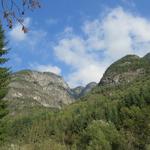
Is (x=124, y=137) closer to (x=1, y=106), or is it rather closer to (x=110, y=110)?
(x=1, y=106)

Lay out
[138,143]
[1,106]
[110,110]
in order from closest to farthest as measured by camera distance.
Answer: [1,106], [138,143], [110,110]

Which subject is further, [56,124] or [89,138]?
[56,124]

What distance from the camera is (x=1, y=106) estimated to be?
3947 centimetres

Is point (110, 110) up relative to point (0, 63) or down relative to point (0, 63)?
up

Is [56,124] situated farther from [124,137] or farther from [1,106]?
[1,106]

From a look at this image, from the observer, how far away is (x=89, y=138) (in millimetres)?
91188

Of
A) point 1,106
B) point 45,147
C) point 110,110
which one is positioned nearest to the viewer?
point 1,106

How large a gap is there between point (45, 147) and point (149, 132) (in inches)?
1320

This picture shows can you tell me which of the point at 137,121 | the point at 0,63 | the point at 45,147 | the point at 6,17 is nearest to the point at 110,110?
the point at 137,121

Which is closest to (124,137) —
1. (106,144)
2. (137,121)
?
(106,144)

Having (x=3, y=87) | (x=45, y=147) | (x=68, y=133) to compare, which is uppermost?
(x=68, y=133)

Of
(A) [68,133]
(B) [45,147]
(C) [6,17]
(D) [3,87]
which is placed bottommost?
(C) [6,17]

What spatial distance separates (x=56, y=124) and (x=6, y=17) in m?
171

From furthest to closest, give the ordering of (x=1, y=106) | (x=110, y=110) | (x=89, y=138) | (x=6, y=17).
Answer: (x=110, y=110) < (x=89, y=138) < (x=1, y=106) < (x=6, y=17)
